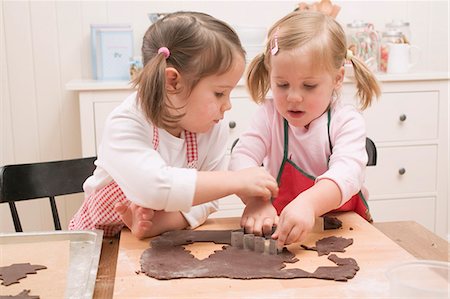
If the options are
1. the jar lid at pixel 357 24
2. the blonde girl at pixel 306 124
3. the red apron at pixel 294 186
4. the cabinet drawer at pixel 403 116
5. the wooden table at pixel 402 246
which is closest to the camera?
the wooden table at pixel 402 246

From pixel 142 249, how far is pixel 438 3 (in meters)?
2.47

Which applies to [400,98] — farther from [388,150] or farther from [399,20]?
[399,20]

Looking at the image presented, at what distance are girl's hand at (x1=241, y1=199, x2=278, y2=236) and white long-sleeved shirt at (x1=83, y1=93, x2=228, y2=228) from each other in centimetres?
9

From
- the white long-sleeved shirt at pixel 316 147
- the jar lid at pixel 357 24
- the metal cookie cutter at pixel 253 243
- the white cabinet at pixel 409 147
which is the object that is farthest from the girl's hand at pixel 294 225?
the jar lid at pixel 357 24

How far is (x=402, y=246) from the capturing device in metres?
1.27

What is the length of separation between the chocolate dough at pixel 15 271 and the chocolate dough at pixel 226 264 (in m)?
0.17

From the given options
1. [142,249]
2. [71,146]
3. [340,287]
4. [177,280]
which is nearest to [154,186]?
[142,249]

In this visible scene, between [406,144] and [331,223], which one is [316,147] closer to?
[331,223]

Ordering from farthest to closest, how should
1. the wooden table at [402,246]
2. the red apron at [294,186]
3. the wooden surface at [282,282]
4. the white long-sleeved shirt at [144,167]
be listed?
the red apron at [294,186]
the white long-sleeved shirt at [144,167]
the wooden table at [402,246]
the wooden surface at [282,282]

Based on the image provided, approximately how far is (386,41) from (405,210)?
77 centimetres

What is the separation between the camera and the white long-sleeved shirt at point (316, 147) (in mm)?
1270

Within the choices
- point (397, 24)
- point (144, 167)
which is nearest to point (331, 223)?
point (144, 167)

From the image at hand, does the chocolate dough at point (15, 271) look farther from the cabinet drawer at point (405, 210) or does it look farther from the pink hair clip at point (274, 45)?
the cabinet drawer at point (405, 210)

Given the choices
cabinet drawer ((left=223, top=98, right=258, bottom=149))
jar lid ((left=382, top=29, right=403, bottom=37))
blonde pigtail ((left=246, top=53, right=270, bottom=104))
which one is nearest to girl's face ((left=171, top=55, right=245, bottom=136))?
blonde pigtail ((left=246, top=53, right=270, bottom=104))
